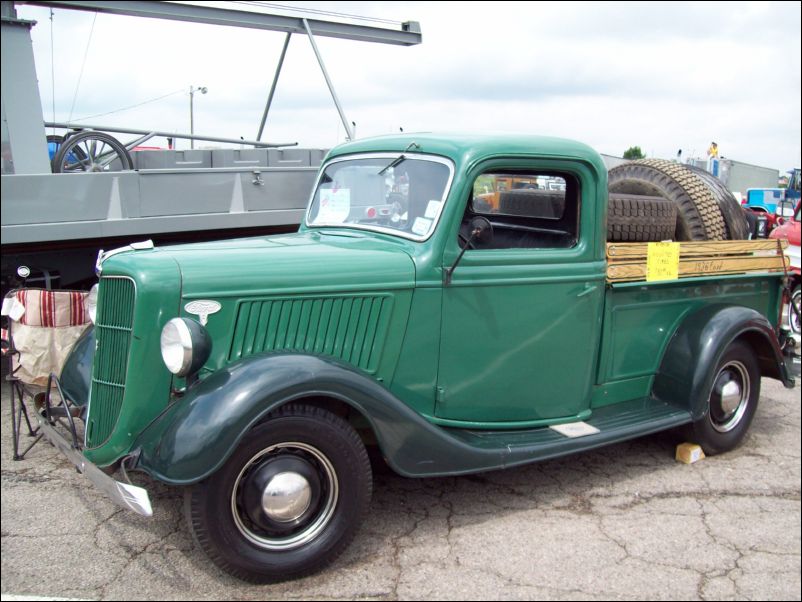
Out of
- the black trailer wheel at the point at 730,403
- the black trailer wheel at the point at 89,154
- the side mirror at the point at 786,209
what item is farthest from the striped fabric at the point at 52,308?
the side mirror at the point at 786,209

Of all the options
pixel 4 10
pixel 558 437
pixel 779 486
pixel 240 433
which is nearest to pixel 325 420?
pixel 240 433

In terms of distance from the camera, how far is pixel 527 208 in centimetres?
404

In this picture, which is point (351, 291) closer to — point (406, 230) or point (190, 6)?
point (406, 230)

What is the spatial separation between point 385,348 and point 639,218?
1776mm

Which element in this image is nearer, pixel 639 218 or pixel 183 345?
pixel 183 345

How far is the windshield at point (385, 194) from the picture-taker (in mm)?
3389

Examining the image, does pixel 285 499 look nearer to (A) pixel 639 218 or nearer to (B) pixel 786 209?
(A) pixel 639 218

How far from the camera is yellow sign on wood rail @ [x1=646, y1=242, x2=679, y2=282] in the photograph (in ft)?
12.9

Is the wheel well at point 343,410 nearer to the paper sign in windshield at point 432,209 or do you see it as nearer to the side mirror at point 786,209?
the paper sign in windshield at point 432,209

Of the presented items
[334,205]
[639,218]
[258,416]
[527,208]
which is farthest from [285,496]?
[639,218]

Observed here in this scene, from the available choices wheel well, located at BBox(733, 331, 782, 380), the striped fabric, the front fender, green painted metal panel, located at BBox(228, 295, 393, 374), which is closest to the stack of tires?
wheel well, located at BBox(733, 331, 782, 380)

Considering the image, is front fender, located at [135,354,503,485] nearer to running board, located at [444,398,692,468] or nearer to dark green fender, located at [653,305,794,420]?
running board, located at [444,398,692,468]

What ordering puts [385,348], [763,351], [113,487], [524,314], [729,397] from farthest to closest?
[763,351] < [729,397] < [524,314] < [385,348] < [113,487]

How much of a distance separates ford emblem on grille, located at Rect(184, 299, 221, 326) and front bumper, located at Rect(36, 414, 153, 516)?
2.24 feet
